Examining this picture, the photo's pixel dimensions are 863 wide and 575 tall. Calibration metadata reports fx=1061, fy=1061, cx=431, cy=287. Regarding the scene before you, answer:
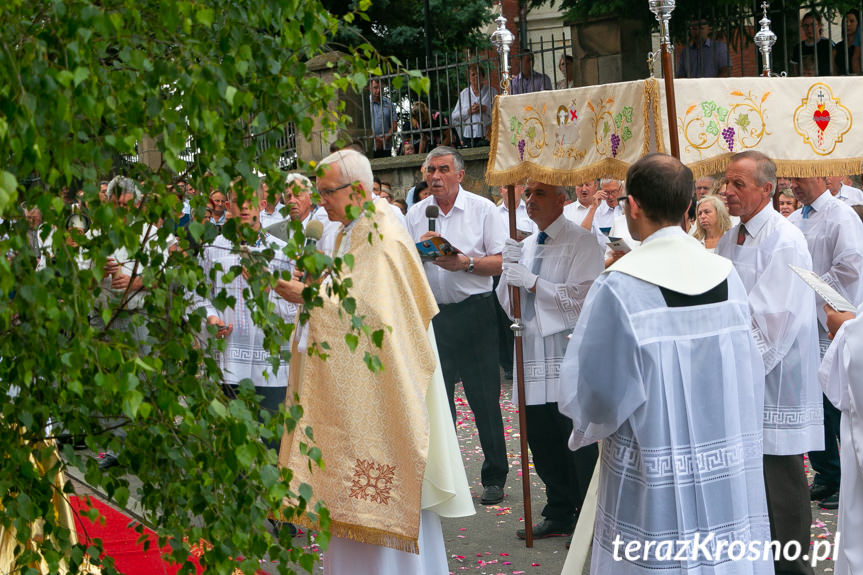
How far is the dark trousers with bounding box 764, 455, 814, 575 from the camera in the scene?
5.14m

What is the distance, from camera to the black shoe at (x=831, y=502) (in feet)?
21.8

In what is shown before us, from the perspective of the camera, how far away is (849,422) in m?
4.09

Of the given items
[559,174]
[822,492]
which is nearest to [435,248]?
[559,174]

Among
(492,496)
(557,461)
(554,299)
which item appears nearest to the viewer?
(554,299)

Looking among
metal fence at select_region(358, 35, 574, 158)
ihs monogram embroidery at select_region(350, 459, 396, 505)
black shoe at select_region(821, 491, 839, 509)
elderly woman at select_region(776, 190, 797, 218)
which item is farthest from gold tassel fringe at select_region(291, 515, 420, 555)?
metal fence at select_region(358, 35, 574, 158)

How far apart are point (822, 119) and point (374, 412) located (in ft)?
9.45

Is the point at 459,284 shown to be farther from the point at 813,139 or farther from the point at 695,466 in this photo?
the point at 695,466

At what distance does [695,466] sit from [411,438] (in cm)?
125

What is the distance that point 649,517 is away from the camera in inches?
150

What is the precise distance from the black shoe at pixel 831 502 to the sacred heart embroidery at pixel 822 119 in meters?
2.37

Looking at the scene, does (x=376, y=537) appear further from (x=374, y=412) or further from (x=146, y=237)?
(x=146, y=237)

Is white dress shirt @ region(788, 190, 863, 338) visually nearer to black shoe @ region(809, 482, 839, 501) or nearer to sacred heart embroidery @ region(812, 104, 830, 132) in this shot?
black shoe @ region(809, 482, 839, 501)

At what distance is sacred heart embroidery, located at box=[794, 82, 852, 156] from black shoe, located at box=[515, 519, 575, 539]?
2576 mm

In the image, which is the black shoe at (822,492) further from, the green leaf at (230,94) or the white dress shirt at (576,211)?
the white dress shirt at (576,211)
